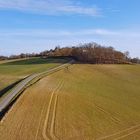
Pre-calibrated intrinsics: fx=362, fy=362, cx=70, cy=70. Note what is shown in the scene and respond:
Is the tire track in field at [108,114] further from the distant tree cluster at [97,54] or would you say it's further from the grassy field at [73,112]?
the distant tree cluster at [97,54]

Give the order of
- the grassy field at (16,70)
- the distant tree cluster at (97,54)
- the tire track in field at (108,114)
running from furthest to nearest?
the distant tree cluster at (97,54) → the grassy field at (16,70) → the tire track in field at (108,114)

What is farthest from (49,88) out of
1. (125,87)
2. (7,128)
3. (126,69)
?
(126,69)

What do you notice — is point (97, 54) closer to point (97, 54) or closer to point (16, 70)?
point (97, 54)

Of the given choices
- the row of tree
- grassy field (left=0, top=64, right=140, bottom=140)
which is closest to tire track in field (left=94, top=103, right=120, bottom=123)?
grassy field (left=0, top=64, right=140, bottom=140)

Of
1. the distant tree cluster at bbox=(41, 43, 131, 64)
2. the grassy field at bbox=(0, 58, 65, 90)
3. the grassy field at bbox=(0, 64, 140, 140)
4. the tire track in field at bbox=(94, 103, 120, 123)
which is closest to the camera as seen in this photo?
the grassy field at bbox=(0, 64, 140, 140)

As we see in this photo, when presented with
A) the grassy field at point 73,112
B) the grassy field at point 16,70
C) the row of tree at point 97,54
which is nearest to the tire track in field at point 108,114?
the grassy field at point 73,112

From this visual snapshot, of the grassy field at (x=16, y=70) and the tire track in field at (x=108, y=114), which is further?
the grassy field at (x=16, y=70)

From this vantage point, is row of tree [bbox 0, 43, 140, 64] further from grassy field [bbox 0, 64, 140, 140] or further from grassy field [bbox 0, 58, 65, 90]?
grassy field [bbox 0, 64, 140, 140]

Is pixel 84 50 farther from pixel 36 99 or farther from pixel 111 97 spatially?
pixel 36 99
